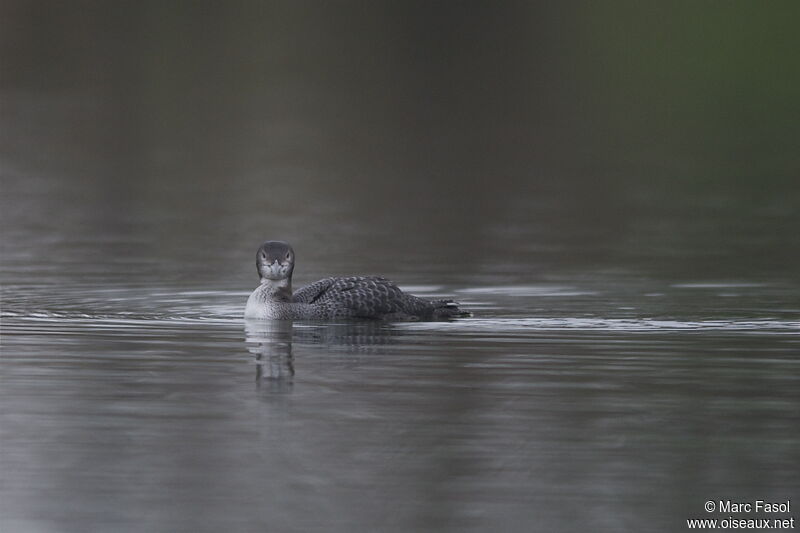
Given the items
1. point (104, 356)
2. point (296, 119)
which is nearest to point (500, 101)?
point (296, 119)

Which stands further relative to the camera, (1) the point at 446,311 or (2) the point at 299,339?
(1) the point at 446,311

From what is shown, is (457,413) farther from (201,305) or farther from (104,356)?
(201,305)

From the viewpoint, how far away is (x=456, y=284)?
17.0 metres

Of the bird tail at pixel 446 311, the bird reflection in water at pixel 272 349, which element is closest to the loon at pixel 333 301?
the bird tail at pixel 446 311

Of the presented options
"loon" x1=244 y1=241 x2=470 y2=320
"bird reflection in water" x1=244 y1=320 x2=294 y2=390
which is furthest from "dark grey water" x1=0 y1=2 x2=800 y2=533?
"loon" x1=244 y1=241 x2=470 y2=320

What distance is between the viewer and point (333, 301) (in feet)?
48.3

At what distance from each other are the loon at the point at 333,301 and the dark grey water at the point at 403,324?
0.75ft

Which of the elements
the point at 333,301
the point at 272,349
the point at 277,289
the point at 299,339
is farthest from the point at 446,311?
the point at 272,349

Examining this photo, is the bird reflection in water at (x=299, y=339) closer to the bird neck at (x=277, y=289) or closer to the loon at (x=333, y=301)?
the loon at (x=333, y=301)

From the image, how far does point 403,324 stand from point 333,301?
23.3 inches

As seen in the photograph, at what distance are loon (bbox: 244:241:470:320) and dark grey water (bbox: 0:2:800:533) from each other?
0.23 metres

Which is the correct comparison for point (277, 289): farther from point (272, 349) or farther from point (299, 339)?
point (272, 349)

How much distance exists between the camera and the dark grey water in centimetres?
891

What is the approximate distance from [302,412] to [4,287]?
6491 millimetres
